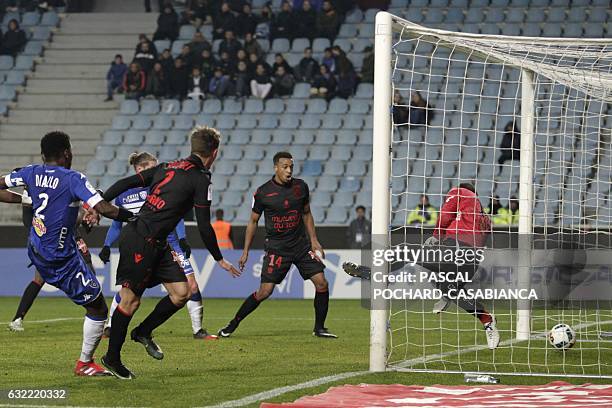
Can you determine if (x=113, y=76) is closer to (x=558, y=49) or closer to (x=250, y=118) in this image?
(x=250, y=118)

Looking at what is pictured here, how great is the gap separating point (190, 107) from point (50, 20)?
6343mm

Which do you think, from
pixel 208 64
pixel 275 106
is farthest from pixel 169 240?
pixel 208 64

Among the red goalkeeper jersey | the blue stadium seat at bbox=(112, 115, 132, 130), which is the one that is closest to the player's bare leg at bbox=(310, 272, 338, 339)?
the red goalkeeper jersey

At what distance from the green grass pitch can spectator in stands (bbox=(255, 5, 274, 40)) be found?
13.3 meters

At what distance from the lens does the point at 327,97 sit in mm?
27078

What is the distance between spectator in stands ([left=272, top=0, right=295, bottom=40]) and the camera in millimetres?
28594

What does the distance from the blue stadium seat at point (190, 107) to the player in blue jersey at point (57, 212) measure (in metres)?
18.8

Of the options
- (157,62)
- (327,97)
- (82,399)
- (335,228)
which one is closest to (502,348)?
(82,399)

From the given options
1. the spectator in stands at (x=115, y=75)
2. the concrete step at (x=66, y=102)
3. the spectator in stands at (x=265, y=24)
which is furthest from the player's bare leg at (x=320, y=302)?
the concrete step at (x=66, y=102)

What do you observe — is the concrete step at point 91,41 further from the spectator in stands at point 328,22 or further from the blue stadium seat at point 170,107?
the spectator in stands at point 328,22

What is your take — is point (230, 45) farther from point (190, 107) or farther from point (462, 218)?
point (462, 218)

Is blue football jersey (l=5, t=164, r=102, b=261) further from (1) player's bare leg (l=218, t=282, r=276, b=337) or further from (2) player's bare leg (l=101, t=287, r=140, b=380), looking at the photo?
(1) player's bare leg (l=218, t=282, r=276, b=337)

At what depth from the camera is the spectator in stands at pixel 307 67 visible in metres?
27.0

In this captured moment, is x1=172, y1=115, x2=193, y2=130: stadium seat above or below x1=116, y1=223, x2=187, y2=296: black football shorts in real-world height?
above
